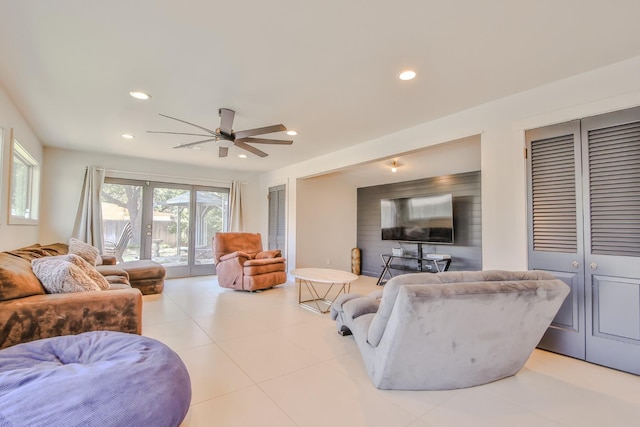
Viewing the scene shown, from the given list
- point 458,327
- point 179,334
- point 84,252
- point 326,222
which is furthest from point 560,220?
point 84,252

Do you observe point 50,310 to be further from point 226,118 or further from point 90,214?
point 90,214

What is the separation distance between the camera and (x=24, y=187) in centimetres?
433

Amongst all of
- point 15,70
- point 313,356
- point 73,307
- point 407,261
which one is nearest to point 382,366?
point 313,356

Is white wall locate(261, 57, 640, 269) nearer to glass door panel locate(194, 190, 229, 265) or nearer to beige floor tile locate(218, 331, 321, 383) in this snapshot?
beige floor tile locate(218, 331, 321, 383)

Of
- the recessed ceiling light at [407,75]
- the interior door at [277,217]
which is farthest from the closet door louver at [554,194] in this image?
the interior door at [277,217]

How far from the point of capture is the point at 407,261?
5.81 m

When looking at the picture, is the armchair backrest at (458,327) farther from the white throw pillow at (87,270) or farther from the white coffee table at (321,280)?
the white throw pillow at (87,270)

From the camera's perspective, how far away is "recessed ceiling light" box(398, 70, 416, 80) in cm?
245

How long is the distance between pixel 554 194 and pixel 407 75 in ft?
5.42

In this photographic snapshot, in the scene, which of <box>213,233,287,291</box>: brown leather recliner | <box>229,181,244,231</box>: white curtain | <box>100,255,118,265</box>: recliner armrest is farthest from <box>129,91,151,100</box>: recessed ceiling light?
<box>229,181,244,231</box>: white curtain

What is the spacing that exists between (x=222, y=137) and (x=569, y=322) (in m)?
3.73

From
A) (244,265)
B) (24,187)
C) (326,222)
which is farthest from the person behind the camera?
(326,222)

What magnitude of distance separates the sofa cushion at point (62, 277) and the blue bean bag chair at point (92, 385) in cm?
57

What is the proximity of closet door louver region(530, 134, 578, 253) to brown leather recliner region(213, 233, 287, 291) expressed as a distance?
371cm
